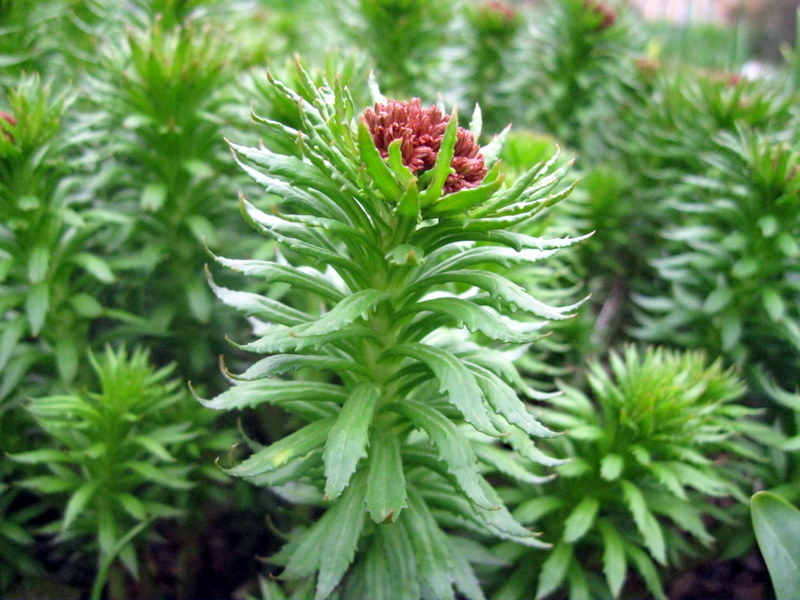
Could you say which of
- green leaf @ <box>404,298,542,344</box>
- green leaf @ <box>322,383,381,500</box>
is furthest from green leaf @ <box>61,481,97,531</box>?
green leaf @ <box>404,298,542,344</box>

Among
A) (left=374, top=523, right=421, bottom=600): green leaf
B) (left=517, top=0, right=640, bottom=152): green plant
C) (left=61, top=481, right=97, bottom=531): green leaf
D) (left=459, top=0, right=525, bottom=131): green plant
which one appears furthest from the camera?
(left=459, top=0, right=525, bottom=131): green plant

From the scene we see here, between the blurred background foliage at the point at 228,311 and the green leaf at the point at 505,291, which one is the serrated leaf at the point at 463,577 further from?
the green leaf at the point at 505,291

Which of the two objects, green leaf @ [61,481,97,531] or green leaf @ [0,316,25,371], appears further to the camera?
green leaf @ [0,316,25,371]

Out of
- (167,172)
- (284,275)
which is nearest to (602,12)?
(167,172)

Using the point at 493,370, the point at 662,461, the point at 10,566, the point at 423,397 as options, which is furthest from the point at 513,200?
the point at 10,566

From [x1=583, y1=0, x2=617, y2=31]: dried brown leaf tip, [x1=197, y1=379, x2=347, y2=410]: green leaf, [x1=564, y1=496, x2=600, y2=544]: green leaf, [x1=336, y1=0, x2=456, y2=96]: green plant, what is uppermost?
[x1=583, y1=0, x2=617, y2=31]: dried brown leaf tip

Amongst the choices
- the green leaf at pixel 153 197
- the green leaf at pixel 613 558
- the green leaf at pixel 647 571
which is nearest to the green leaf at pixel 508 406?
the green leaf at pixel 613 558

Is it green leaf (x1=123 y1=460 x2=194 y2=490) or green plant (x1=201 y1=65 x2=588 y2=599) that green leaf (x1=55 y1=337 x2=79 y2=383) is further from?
green plant (x1=201 y1=65 x2=588 y2=599)

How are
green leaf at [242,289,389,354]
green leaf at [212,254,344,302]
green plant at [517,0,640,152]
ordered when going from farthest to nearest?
1. green plant at [517,0,640,152]
2. green leaf at [212,254,344,302]
3. green leaf at [242,289,389,354]
